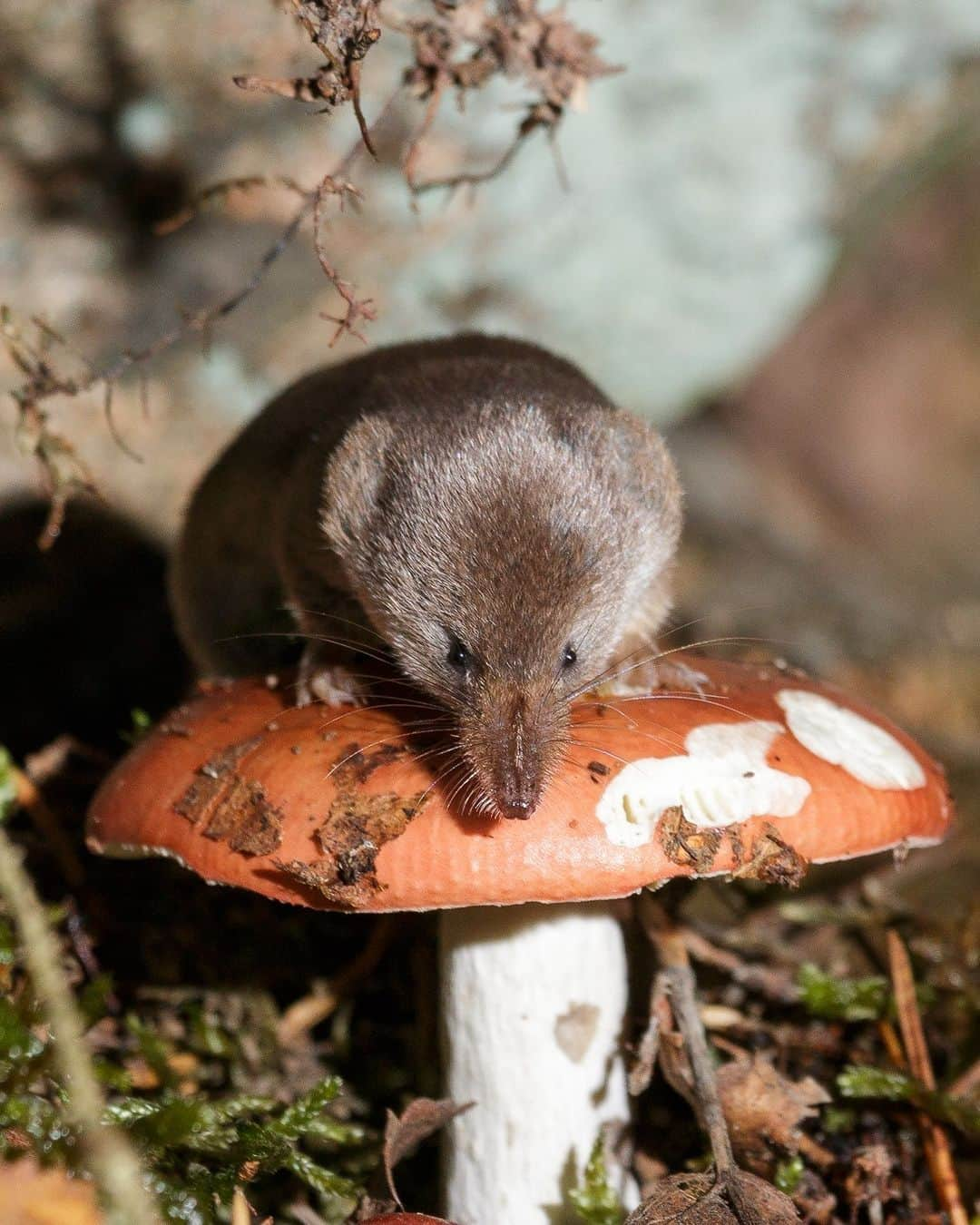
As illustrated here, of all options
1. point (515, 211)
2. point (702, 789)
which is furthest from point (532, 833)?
point (515, 211)

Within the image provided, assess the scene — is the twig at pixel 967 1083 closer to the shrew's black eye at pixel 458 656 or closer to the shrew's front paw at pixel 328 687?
the shrew's black eye at pixel 458 656

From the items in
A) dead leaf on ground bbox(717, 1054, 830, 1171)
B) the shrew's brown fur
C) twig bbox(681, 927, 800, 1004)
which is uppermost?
the shrew's brown fur

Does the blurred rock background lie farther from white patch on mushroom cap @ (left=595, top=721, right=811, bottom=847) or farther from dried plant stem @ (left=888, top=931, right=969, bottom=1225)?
white patch on mushroom cap @ (left=595, top=721, right=811, bottom=847)

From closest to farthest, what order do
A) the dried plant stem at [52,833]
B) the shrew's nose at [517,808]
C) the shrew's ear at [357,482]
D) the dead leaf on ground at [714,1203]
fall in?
the shrew's nose at [517,808], the dead leaf on ground at [714,1203], the shrew's ear at [357,482], the dried plant stem at [52,833]

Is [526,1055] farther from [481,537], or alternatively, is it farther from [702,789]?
[481,537]

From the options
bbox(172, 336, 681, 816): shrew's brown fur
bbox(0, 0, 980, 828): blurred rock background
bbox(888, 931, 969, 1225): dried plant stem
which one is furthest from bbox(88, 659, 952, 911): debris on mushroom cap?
bbox(0, 0, 980, 828): blurred rock background

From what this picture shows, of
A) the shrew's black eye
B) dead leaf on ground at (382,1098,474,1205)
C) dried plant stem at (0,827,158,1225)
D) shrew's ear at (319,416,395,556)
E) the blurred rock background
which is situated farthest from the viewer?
the blurred rock background

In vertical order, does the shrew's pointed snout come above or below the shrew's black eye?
below

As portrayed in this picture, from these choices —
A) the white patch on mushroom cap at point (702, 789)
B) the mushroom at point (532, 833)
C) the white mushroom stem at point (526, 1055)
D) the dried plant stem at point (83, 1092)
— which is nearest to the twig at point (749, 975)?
the mushroom at point (532, 833)
